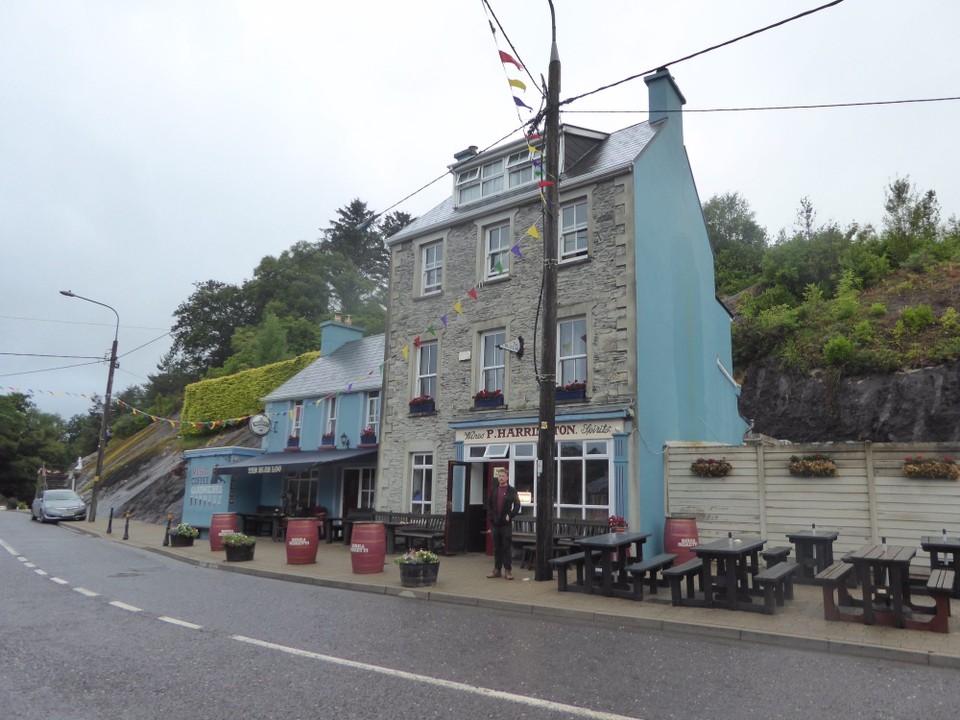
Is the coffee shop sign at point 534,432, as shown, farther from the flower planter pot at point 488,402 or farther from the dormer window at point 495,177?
the dormer window at point 495,177

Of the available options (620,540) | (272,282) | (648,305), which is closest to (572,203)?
(648,305)

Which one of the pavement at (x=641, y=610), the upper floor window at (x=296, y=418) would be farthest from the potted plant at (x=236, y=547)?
the upper floor window at (x=296, y=418)

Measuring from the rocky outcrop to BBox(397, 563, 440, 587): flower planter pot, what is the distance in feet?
60.7

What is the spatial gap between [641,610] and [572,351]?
314 inches

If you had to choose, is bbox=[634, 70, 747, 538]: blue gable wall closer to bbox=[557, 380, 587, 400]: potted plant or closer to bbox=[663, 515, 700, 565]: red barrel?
bbox=[557, 380, 587, 400]: potted plant

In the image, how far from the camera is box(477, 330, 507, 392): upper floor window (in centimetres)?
1720

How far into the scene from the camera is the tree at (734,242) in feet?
152

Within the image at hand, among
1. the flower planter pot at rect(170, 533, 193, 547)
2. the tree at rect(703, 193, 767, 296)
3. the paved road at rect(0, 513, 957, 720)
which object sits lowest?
the flower planter pot at rect(170, 533, 193, 547)

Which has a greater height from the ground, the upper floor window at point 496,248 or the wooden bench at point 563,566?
the upper floor window at point 496,248

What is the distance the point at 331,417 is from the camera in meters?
23.2

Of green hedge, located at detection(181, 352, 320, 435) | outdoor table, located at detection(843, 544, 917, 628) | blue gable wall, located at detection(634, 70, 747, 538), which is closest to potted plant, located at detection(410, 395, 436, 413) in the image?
blue gable wall, located at detection(634, 70, 747, 538)

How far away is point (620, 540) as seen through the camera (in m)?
10.1

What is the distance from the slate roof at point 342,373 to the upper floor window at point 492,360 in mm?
5085

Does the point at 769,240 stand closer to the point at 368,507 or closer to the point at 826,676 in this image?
the point at 368,507
